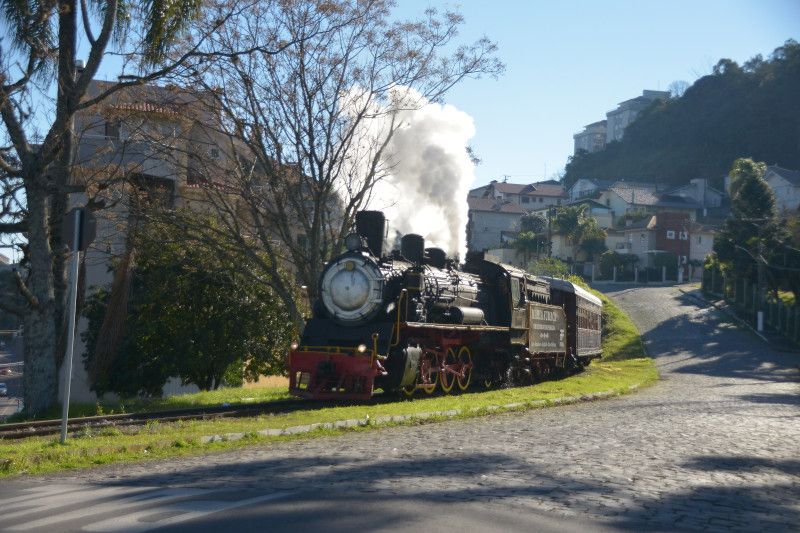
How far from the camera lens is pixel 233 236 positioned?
24094 millimetres

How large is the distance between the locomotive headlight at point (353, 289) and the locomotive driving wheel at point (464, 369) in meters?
3.98

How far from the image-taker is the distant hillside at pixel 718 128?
100188 mm

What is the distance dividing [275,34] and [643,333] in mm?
37986

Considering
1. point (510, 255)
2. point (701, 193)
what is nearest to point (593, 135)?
point (701, 193)

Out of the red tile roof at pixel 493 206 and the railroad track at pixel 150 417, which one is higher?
the red tile roof at pixel 493 206

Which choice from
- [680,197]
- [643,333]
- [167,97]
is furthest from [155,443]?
[680,197]

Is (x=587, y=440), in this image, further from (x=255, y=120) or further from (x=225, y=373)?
(x=225, y=373)

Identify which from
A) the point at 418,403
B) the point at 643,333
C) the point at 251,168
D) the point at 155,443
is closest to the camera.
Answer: the point at 155,443

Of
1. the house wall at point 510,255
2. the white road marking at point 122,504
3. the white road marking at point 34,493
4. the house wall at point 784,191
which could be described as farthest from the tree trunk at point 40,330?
the house wall at point 784,191

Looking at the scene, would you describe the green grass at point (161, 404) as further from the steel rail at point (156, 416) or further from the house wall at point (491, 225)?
the house wall at point (491, 225)

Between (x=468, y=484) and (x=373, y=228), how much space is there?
11.2m

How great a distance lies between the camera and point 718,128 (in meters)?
106

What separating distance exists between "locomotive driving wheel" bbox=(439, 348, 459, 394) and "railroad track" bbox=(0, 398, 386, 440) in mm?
1926

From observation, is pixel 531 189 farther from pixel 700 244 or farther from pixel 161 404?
pixel 161 404
